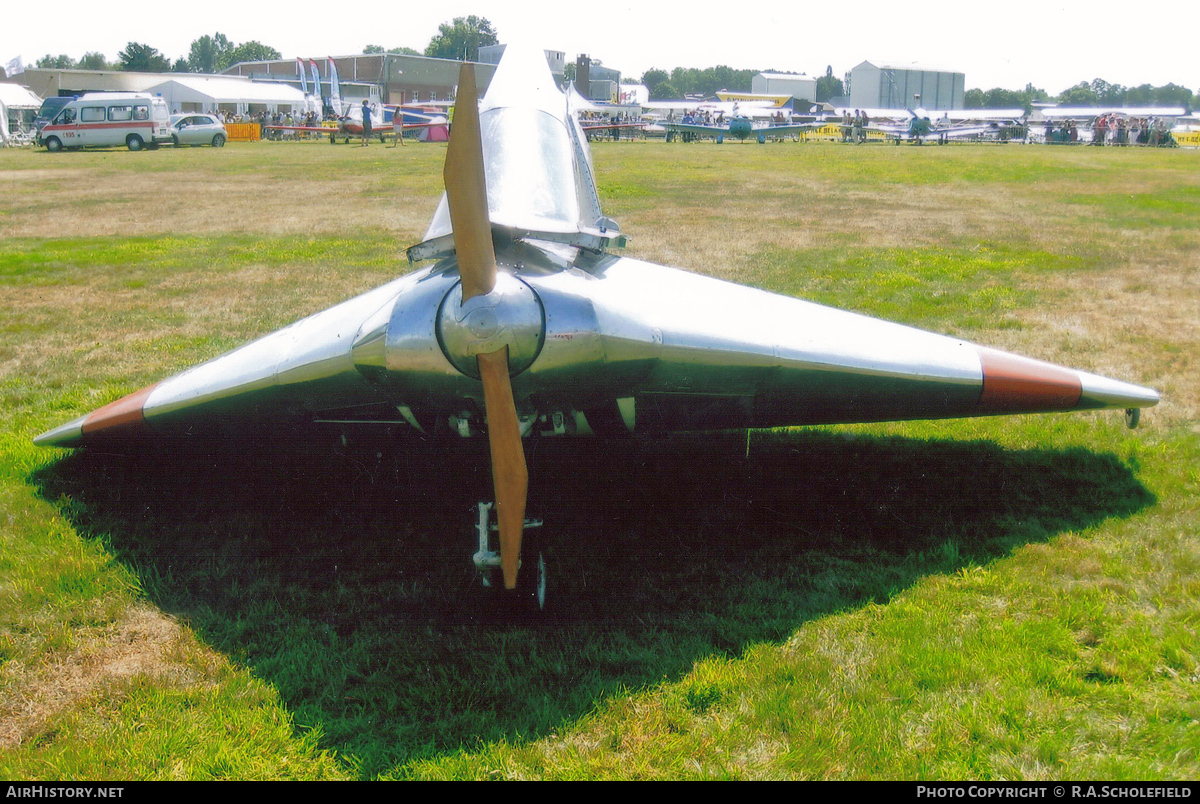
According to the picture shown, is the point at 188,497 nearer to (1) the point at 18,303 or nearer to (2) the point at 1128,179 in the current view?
(1) the point at 18,303

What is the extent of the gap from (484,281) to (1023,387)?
3.55 meters

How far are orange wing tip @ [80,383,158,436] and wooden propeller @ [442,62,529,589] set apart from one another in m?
3.05

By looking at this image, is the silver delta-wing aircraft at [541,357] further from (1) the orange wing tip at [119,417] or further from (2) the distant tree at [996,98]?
(2) the distant tree at [996,98]

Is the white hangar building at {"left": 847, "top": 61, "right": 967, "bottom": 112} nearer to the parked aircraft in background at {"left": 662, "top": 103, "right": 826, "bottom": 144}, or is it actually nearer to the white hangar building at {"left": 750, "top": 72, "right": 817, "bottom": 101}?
the white hangar building at {"left": 750, "top": 72, "right": 817, "bottom": 101}

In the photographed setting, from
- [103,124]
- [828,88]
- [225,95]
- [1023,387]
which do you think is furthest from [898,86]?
[1023,387]

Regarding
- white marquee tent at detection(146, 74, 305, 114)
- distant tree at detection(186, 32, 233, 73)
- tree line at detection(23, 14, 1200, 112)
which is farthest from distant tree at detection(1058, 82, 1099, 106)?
distant tree at detection(186, 32, 233, 73)

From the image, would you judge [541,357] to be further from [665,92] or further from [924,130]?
[665,92]

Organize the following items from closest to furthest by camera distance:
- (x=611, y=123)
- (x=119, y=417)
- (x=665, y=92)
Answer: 1. (x=119, y=417)
2. (x=611, y=123)
3. (x=665, y=92)

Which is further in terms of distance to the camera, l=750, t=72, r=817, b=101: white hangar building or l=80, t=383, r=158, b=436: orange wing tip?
l=750, t=72, r=817, b=101: white hangar building

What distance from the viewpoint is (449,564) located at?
5156 millimetres

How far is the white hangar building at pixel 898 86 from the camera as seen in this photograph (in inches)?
4902

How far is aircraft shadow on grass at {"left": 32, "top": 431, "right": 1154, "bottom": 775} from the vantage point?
4047mm

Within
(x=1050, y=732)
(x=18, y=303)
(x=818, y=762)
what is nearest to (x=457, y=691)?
(x=818, y=762)

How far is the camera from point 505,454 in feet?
12.8
